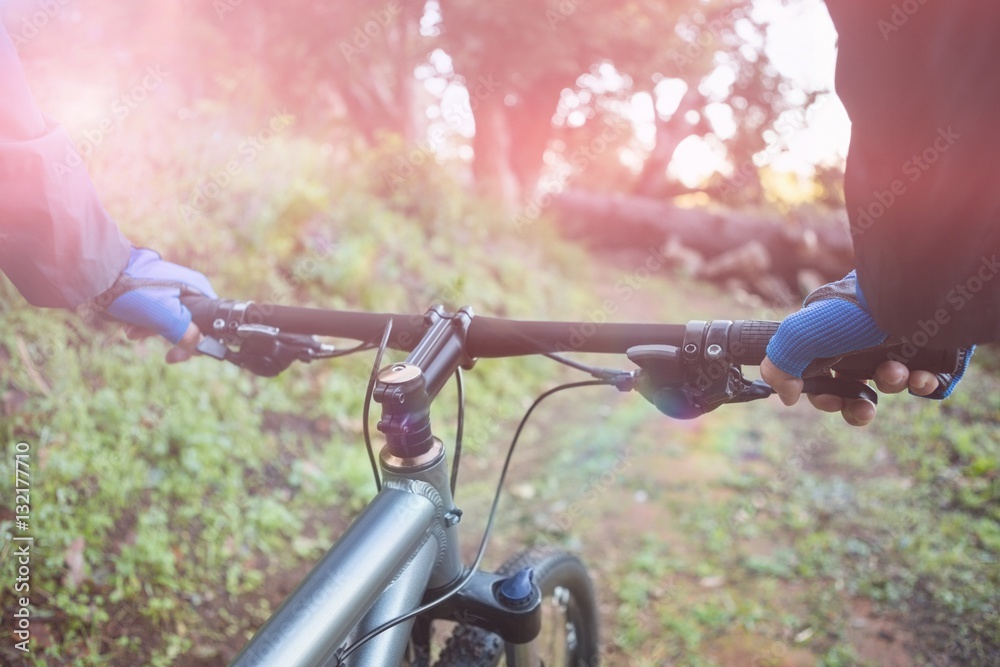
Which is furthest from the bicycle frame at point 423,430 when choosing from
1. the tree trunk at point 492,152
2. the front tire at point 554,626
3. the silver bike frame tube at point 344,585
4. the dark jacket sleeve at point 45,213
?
the tree trunk at point 492,152

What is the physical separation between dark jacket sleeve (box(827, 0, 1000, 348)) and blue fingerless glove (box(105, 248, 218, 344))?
67.7 inches

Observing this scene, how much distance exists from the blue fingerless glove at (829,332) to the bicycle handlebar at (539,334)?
1.8 inches

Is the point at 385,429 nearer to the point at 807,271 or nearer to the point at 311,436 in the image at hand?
the point at 311,436

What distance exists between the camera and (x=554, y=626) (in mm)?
2469

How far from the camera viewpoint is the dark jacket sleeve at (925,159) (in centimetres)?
101

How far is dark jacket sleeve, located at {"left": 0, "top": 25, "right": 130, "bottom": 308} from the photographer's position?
1.51 m

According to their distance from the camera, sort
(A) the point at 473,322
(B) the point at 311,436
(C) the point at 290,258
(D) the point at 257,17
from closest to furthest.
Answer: (A) the point at 473,322
(B) the point at 311,436
(C) the point at 290,258
(D) the point at 257,17

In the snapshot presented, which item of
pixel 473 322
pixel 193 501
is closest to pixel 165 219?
pixel 193 501

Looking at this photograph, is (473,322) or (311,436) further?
(311,436)

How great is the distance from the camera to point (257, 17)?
7.66 meters

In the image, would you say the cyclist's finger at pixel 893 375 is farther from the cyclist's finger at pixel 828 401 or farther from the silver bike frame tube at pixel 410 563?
the silver bike frame tube at pixel 410 563

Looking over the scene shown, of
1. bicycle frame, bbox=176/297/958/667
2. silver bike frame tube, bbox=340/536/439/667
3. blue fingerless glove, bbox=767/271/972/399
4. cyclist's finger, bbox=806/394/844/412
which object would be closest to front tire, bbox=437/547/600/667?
bicycle frame, bbox=176/297/958/667

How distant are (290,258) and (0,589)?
3.45m

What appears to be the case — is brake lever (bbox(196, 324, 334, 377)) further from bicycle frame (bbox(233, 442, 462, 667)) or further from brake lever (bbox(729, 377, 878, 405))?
brake lever (bbox(729, 377, 878, 405))
